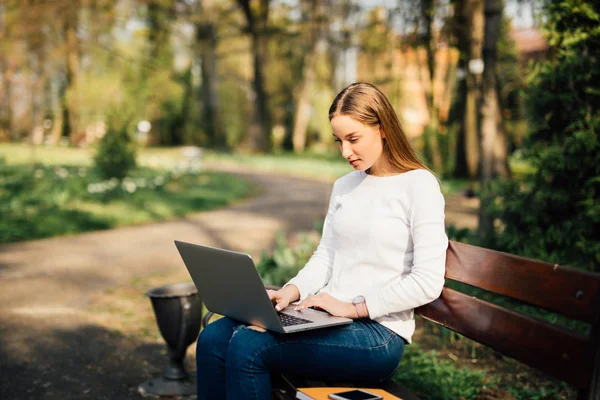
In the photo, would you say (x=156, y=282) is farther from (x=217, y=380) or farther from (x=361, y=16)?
(x=361, y=16)

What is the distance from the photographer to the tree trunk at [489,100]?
647 centimetres

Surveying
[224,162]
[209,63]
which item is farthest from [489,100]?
[209,63]

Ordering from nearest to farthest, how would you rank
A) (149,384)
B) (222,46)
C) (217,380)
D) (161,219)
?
(217,380) < (149,384) < (161,219) < (222,46)

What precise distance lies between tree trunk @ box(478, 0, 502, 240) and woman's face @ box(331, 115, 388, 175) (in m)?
3.77

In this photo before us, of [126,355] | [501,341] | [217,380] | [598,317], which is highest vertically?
[598,317]

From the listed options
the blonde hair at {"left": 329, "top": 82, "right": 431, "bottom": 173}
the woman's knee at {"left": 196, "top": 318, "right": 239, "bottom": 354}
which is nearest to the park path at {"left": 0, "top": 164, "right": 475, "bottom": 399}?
the woman's knee at {"left": 196, "top": 318, "right": 239, "bottom": 354}

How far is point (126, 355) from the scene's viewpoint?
4496 millimetres

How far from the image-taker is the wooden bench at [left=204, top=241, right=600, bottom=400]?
206 centimetres

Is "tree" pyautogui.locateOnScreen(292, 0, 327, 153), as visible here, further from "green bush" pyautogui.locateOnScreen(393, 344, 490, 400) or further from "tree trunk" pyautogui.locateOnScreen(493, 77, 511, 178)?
"green bush" pyautogui.locateOnScreen(393, 344, 490, 400)

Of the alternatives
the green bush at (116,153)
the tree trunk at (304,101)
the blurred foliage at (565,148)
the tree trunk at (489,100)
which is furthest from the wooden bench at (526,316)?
the tree trunk at (304,101)

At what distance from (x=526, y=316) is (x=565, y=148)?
2636 millimetres

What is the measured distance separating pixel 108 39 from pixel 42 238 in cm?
2281

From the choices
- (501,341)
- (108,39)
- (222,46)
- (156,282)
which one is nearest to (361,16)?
(108,39)

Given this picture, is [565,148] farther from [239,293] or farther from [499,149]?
[499,149]
